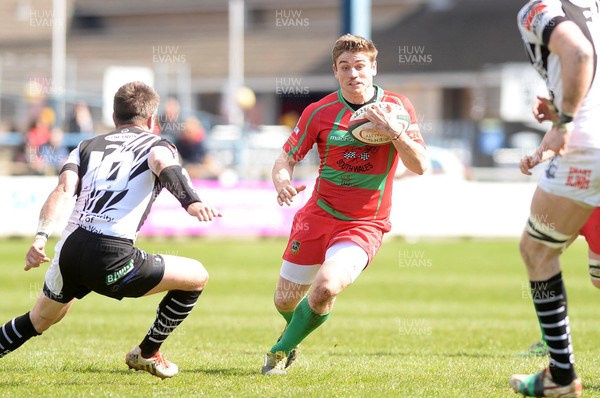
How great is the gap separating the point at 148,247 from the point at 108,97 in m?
10.7

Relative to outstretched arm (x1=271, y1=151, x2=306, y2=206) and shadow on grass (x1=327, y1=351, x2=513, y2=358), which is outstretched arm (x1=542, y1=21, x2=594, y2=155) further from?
shadow on grass (x1=327, y1=351, x2=513, y2=358)

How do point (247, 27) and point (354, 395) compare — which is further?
point (247, 27)

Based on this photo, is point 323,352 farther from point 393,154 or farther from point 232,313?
point 232,313

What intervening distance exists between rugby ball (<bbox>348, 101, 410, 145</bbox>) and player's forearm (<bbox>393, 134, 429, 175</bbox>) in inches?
3.3

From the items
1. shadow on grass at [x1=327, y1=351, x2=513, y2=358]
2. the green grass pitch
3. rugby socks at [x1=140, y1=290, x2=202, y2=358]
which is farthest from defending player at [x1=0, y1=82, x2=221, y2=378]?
shadow on grass at [x1=327, y1=351, x2=513, y2=358]

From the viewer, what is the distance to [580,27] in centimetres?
551

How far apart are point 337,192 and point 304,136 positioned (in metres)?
0.47

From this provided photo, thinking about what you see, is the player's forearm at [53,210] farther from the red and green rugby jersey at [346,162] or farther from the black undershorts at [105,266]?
the red and green rugby jersey at [346,162]

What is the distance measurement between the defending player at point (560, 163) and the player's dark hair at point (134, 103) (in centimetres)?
245

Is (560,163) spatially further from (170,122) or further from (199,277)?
(170,122)

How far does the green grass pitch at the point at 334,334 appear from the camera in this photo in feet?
22.1

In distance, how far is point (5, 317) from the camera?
11.5 m

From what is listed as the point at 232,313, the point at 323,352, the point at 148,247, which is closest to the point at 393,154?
the point at 323,352

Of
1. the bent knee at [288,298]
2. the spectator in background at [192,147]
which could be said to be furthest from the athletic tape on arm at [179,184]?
the spectator in background at [192,147]
